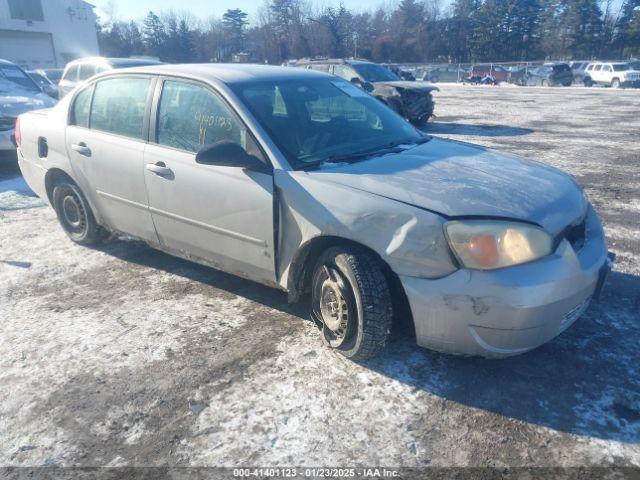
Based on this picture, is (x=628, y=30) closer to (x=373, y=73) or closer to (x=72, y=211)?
(x=373, y=73)

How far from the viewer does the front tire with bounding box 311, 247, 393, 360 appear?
8.79 feet

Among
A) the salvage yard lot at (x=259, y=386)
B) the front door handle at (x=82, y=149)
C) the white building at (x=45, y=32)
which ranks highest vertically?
the white building at (x=45, y=32)

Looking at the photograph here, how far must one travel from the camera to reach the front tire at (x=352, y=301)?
2678 mm

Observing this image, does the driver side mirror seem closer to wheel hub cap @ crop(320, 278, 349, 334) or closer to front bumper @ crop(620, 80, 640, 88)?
wheel hub cap @ crop(320, 278, 349, 334)

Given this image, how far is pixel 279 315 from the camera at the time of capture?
11.4 ft

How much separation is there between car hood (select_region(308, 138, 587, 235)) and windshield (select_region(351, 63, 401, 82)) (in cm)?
1065

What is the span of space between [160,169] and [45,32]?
4403 cm

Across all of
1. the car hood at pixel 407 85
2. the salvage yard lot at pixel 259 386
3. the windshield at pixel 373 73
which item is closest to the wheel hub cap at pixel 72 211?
the salvage yard lot at pixel 259 386

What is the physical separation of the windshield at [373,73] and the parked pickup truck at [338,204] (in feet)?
31.9

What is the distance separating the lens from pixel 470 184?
280 cm

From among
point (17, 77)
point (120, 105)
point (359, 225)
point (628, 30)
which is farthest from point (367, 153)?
point (628, 30)

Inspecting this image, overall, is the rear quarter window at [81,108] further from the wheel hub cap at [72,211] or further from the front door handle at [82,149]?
the wheel hub cap at [72,211]

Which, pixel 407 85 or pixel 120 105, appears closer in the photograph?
pixel 120 105

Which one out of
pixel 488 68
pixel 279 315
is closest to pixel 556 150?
pixel 279 315
